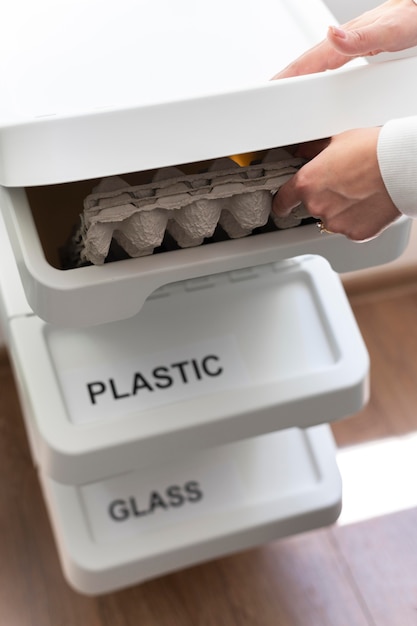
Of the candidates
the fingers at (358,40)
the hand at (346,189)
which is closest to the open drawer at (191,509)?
the hand at (346,189)

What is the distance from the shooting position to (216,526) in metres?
0.93

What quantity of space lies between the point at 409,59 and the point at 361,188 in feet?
0.34

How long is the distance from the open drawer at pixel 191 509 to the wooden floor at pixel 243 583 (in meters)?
0.23

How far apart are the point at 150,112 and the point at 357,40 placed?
0.18 metres

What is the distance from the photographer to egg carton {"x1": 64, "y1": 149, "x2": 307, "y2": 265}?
0.61 metres

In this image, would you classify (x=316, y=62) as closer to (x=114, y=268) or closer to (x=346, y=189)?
(x=346, y=189)

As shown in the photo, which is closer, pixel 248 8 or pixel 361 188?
pixel 361 188

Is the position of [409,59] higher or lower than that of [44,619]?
higher

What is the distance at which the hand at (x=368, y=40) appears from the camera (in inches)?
25.0

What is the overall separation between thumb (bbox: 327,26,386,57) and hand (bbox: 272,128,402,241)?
0.21 ft

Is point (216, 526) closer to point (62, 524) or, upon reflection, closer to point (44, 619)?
point (62, 524)

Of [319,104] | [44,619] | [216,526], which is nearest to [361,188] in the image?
[319,104]

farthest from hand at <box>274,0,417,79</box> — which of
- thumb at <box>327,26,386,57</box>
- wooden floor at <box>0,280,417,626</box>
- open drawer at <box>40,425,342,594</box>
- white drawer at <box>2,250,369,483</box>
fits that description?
wooden floor at <box>0,280,417,626</box>

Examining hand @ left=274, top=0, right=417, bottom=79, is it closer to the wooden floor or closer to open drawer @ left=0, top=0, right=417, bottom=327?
open drawer @ left=0, top=0, right=417, bottom=327
